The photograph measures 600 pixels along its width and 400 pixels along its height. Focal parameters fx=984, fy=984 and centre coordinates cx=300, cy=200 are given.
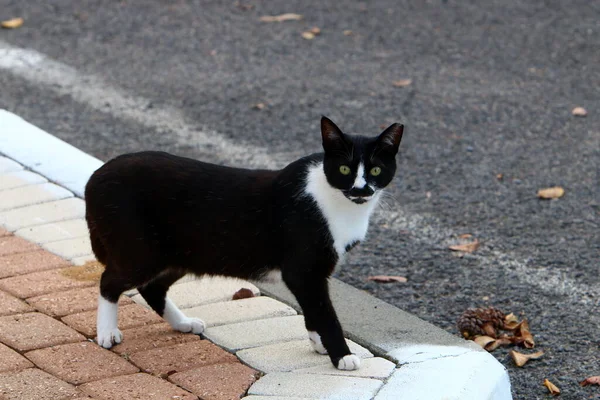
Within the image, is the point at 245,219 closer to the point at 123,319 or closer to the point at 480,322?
the point at 123,319

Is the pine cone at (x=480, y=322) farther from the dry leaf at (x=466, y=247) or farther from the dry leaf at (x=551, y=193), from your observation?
the dry leaf at (x=551, y=193)

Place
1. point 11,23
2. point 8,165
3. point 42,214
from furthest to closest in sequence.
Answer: point 11,23 → point 8,165 → point 42,214

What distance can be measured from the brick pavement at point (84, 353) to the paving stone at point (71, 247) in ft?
0.45

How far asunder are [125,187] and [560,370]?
1726 mm

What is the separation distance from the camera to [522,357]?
371cm

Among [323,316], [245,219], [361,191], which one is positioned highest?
[361,191]

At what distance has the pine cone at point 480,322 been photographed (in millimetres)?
3867

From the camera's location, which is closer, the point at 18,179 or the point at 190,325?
the point at 190,325

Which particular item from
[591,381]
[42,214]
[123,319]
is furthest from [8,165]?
[591,381]

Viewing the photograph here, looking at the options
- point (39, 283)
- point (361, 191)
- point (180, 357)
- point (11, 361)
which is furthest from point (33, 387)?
point (361, 191)

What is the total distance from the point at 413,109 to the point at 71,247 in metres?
3.00

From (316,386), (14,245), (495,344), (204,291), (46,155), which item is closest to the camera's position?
(316,386)

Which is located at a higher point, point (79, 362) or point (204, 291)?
point (79, 362)

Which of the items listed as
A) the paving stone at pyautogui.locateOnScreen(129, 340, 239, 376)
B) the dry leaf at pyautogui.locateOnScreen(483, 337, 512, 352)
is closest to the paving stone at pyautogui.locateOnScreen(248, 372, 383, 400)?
the paving stone at pyautogui.locateOnScreen(129, 340, 239, 376)
